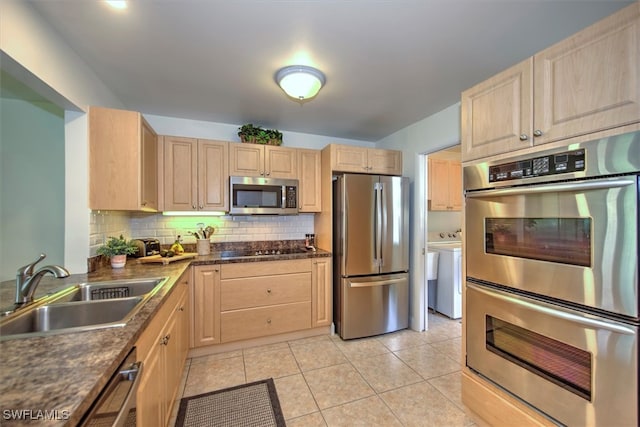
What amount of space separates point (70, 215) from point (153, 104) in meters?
1.37

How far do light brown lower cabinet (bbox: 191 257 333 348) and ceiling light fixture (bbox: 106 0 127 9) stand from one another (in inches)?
77.9

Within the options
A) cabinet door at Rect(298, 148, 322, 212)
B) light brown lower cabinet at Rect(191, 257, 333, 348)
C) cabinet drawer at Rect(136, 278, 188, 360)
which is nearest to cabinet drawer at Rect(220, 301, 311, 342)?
light brown lower cabinet at Rect(191, 257, 333, 348)

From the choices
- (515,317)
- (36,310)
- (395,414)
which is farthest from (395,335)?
(36,310)

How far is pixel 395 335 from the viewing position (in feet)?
9.87

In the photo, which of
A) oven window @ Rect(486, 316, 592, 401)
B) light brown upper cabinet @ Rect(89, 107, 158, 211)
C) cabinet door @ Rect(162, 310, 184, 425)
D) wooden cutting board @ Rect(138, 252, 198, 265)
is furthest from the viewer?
wooden cutting board @ Rect(138, 252, 198, 265)

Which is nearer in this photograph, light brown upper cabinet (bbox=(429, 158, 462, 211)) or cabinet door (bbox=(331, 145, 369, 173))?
cabinet door (bbox=(331, 145, 369, 173))

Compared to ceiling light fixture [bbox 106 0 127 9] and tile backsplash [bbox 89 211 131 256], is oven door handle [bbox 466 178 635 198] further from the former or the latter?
tile backsplash [bbox 89 211 131 256]

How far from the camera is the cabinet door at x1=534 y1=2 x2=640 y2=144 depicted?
3.45ft

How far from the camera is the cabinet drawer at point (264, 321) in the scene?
2.60 meters

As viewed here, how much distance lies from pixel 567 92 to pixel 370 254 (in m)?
2.08

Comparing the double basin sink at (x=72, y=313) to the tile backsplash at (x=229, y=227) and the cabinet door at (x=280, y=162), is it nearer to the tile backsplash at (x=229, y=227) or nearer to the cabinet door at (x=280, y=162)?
the tile backsplash at (x=229, y=227)

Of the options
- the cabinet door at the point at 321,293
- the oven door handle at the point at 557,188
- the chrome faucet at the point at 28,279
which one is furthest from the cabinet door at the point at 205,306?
the oven door handle at the point at 557,188

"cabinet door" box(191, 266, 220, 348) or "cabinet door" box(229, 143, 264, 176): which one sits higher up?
"cabinet door" box(229, 143, 264, 176)

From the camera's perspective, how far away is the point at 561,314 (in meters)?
1.23
